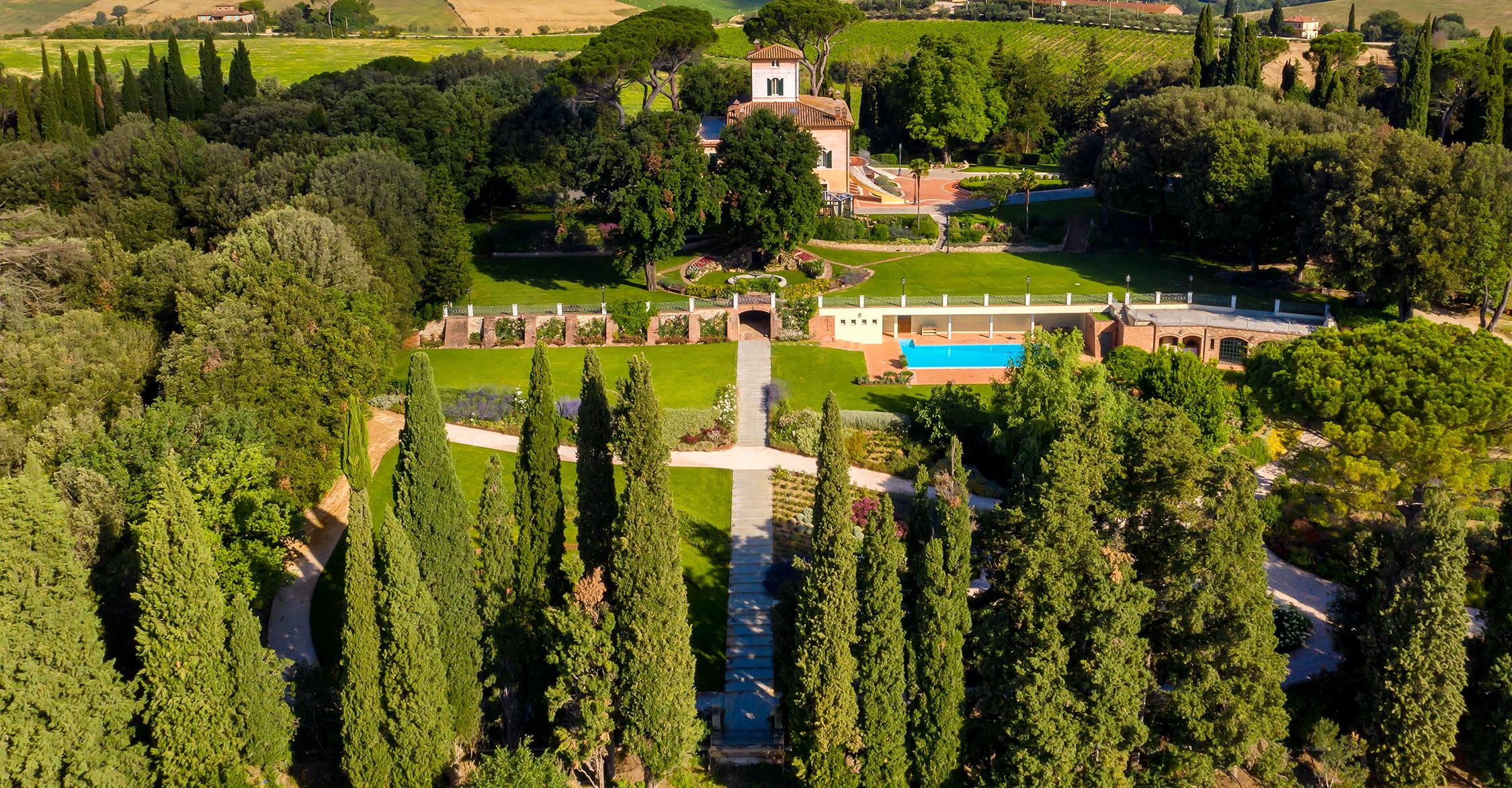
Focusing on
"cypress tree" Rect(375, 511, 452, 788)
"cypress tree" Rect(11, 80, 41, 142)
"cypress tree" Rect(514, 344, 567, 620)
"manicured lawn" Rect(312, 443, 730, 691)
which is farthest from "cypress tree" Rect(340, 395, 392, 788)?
"cypress tree" Rect(11, 80, 41, 142)

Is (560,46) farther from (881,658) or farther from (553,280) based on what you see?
(881,658)

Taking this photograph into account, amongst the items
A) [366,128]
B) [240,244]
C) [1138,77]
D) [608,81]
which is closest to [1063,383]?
[240,244]

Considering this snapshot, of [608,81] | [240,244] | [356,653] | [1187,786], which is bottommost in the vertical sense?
[1187,786]

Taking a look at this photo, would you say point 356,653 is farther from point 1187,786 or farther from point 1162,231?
point 1162,231

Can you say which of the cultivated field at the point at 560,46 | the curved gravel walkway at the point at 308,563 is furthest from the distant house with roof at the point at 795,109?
the curved gravel walkway at the point at 308,563

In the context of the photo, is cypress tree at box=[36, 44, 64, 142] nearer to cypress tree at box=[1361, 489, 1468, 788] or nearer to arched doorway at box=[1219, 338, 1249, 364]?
arched doorway at box=[1219, 338, 1249, 364]
